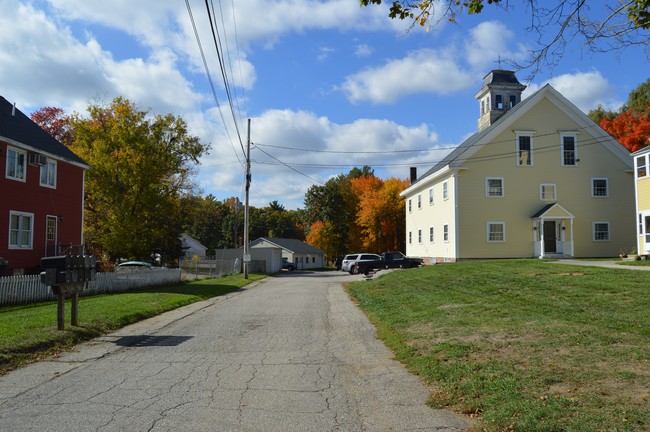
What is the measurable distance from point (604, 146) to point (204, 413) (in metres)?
35.1

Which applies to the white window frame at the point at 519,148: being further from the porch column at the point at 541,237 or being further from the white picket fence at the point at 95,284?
the white picket fence at the point at 95,284

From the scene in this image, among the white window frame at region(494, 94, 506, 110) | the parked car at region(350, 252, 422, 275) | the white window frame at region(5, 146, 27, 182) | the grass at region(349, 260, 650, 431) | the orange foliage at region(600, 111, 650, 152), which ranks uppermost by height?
the white window frame at region(494, 94, 506, 110)

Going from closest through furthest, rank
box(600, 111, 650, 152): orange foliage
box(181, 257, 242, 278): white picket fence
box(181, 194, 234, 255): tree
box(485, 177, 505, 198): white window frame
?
box(485, 177, 505, 198): white window frame → box(181, 257, 242, 278): white picket fence → box(600, 111, 650, 152): orange foliage → box(181, 194, 234, 255): tree

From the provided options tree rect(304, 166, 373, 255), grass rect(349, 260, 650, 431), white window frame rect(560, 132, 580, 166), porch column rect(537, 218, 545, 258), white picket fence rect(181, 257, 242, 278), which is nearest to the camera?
grass rect(349, 260, 650, 431)

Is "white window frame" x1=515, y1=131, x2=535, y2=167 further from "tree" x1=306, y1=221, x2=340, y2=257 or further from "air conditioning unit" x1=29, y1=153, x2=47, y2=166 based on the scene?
"tree" x1=306, y1=221, x2=340, y2=257

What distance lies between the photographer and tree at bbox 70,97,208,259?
115 feet

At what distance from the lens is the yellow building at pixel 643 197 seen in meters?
26.1

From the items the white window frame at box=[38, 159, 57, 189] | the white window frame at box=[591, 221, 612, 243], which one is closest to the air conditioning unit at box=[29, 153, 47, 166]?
the white window frame at box=[38, 159, 57, 189]

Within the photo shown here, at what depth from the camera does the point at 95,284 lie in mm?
21609

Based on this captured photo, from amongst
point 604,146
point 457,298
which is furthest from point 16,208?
point 604,146

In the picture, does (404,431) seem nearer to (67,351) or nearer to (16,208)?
(67,351)

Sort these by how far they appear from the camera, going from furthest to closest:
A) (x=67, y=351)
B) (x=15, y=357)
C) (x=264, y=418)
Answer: (x=67, y=351), (x=15, y=357), (x=264, y=418)

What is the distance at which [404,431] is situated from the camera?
5.11 metres

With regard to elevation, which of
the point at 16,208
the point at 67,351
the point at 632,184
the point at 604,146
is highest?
the point at 604,146
